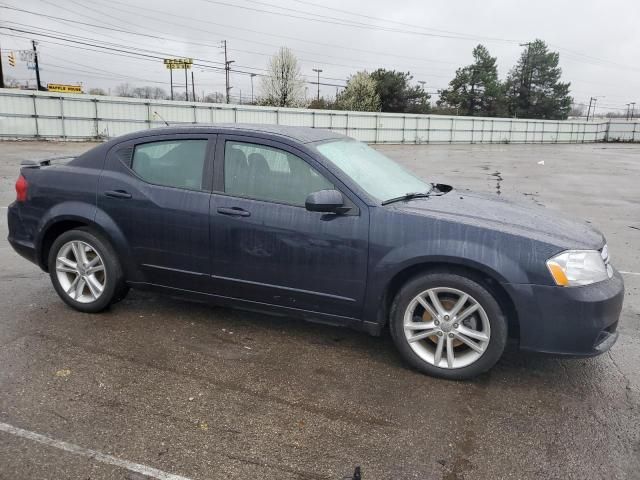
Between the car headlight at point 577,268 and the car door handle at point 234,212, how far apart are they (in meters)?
2.05

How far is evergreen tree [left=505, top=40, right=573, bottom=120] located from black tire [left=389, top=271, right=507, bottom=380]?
3112 inches

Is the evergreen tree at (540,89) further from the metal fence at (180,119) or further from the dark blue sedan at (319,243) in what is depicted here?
the dark blue sedan at (319,243)

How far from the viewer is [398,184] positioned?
162 inches

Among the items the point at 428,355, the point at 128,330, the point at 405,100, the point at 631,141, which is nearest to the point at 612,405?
the point at 428,355

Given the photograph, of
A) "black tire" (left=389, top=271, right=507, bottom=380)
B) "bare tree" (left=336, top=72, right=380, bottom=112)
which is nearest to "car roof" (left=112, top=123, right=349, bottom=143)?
"black tire" (left=389, top=271, right=507, bottom=380)

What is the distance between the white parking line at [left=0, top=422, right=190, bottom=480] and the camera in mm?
2445

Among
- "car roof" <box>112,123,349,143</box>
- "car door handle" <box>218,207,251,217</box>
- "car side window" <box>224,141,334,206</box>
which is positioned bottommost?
"car door handle" <box>218,207,251,217</box>

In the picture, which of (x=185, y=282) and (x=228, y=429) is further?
(x=185, y=282)

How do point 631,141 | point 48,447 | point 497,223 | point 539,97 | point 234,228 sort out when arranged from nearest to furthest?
point 48,447 < point 497,223 < point 234,228 < point 631,141 < point 539,97

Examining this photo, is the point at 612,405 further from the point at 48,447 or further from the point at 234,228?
the point at 48,447

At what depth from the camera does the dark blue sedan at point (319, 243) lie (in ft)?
10.5

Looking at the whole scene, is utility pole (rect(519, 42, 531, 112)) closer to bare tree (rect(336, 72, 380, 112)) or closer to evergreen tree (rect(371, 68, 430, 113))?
evergreen tree (rect(371, 68, 430, 113))

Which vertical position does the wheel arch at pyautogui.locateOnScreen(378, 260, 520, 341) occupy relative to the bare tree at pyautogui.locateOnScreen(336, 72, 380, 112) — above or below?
below

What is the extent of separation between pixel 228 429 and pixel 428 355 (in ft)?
4.63
